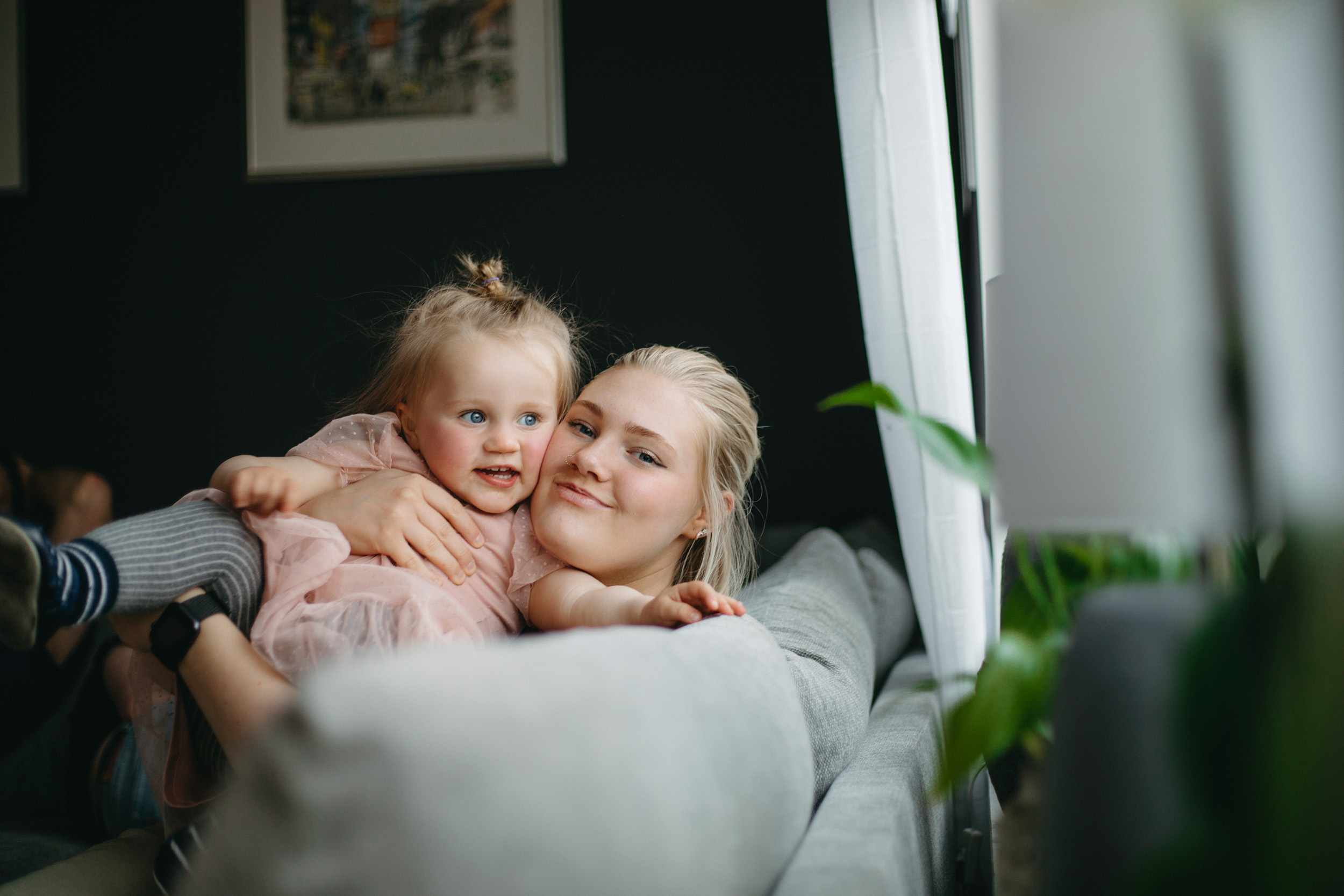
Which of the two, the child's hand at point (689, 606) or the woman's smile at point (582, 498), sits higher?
the woman's smile at point (582, 498)

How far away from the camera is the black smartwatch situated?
0.91m

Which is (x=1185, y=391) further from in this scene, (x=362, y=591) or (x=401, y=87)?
(x=401, y=87)

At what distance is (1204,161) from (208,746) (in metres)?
1.14

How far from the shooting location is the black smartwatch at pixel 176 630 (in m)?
0.91

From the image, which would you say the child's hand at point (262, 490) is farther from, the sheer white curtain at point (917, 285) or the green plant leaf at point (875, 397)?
the sheer white curtain at point (917, 285)

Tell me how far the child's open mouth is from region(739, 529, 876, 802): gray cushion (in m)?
0.41

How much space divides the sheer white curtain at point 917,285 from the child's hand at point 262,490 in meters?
0.87

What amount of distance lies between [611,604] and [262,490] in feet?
1.49

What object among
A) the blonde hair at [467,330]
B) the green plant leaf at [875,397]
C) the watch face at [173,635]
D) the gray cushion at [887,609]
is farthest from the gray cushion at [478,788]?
the gray cushion at [887,609]

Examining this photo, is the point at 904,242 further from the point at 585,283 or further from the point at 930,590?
the point at 585,283

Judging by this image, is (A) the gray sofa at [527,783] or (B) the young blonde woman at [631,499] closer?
(A) the gray sofa at [527,783]

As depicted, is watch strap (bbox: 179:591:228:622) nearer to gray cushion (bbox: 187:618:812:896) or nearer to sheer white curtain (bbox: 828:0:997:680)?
gray cushion (bbox: 187:618:812:896)

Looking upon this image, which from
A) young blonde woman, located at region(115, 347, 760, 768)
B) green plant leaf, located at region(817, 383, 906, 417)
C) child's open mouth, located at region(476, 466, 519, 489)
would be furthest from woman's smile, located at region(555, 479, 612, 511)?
green plant leaf, located at region(817, 383, 906, 417)

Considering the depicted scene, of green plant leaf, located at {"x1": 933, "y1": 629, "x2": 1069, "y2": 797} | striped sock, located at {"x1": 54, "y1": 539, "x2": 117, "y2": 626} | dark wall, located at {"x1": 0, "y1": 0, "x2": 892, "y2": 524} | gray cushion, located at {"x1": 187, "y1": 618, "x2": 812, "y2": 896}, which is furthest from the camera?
dark wall, located at {"x1": 0, "y1": 0, "x2": 892, "y2": 524}
